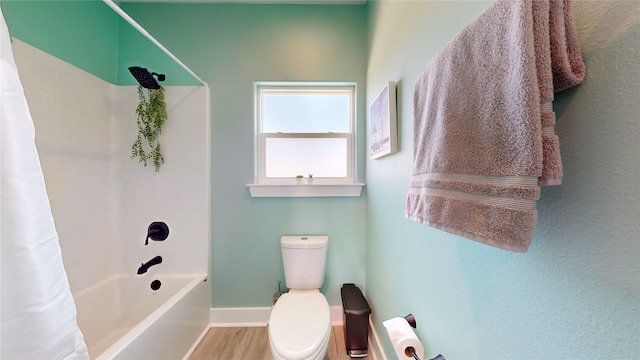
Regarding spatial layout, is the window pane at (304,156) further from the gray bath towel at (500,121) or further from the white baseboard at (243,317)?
the gray bath towel at (500,121)

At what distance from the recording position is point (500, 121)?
0.36 m

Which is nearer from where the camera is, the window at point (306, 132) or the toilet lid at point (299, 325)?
the toilet lid at point (299, 325)

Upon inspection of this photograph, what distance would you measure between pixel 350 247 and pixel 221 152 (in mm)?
1224

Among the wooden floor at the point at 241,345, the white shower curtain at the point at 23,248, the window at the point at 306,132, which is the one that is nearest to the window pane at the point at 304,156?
the window at the point at 306,132

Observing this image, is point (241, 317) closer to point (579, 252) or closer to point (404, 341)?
point (404, 341)

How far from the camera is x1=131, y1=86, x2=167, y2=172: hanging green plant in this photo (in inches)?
64.4

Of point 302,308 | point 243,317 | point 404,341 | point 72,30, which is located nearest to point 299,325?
point 302,308

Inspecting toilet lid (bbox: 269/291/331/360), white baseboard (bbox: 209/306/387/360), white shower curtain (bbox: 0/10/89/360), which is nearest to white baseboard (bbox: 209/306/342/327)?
white baseboard (bbox: 209/306/387/360)

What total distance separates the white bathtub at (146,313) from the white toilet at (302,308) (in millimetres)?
586

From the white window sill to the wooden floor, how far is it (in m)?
0.99

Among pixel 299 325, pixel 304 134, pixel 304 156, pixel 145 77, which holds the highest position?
pixel 145 77

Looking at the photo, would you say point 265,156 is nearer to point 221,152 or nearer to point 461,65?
point 221,152

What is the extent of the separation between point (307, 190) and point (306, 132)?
47 centimetres

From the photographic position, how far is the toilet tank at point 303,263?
153 centimetres
